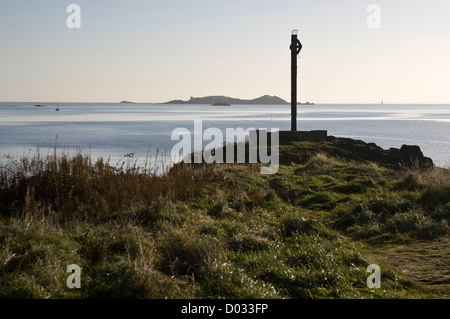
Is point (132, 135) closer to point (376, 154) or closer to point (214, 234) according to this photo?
point (376, 154)

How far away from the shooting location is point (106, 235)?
7.35 m

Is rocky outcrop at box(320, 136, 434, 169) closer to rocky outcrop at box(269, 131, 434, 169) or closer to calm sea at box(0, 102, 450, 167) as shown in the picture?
rocky outcrop at box(269, 131, 434, 169)

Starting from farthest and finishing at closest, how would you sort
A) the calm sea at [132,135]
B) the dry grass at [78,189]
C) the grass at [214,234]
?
the calm sea at [132,135] → the dry grass at [78,189] → the grass at [214,234]

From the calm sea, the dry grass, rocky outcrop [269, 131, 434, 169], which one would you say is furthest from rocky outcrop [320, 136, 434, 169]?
the dry grass

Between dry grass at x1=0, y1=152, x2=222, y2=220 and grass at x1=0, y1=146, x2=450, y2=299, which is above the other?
dry grass at x1=0, y1=152, x2=222, y2=220

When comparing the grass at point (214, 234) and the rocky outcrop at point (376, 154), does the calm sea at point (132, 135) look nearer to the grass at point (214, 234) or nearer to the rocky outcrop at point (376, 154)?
the grass at point (214, 234)

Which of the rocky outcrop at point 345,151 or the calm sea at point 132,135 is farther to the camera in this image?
the calm sea at point 132,135

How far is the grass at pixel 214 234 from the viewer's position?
5.70m

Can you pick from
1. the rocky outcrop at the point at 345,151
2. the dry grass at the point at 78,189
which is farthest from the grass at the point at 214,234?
the rocky outcrop at the point at 345,151

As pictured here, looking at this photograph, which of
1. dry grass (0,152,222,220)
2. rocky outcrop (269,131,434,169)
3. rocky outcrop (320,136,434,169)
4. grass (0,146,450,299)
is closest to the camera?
grass (0,146,450,299)

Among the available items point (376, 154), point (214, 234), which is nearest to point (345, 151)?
point (376, 154)

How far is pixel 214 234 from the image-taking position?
26.8ft

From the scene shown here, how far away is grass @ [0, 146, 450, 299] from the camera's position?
5695 mm

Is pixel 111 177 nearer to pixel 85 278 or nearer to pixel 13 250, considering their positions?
pixel 13 250
